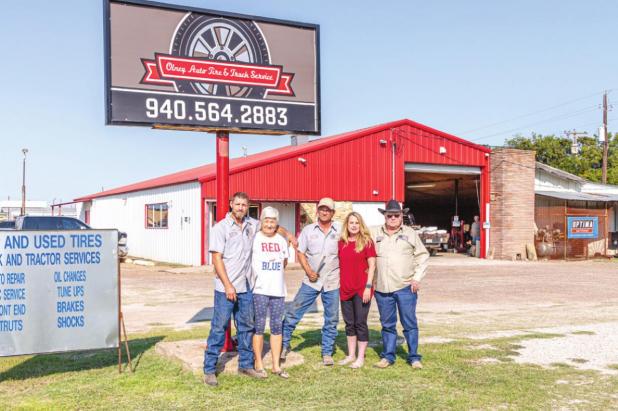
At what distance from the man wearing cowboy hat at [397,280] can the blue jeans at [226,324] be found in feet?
4.89

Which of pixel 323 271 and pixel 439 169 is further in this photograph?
pixel 439 169

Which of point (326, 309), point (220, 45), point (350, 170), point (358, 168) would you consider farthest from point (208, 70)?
point (358, 168)

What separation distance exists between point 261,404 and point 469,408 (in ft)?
6.04

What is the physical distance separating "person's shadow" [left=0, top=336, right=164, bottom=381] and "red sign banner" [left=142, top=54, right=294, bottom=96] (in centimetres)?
334

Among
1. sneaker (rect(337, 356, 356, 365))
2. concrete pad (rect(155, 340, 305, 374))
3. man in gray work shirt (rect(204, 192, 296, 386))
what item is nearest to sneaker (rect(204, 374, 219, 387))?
man in gray work shirt (rect(204, 192, 296, 386))

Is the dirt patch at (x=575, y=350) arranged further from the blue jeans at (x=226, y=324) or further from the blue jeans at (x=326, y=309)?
the blue jeans at (x=226, y=324)

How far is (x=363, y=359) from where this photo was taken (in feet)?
23.6

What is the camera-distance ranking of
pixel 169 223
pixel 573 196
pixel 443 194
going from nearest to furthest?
pixel 169 223 → pixel 573 196 → pixel 443 194

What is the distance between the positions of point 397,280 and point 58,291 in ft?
12.2

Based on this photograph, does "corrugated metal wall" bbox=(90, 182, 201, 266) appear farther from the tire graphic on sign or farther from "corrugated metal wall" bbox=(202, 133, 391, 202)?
the tire graphic on sign

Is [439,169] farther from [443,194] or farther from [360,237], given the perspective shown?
[360,237]

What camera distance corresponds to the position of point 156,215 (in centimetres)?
3022

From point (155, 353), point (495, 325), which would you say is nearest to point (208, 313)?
point (155, 353)

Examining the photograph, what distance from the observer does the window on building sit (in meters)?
28.9
